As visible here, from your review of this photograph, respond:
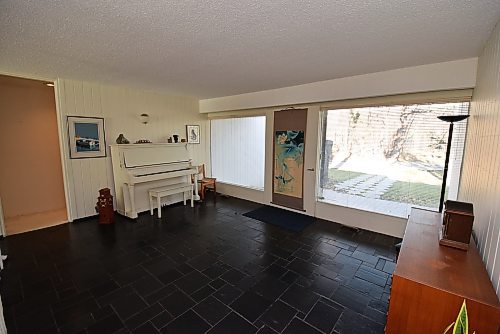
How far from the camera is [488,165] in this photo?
1.63m

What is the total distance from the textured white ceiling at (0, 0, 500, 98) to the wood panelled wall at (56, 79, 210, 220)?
0.69m

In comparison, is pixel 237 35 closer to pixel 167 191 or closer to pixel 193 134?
pixel 167 191

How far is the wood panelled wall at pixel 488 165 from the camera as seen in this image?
133 cm

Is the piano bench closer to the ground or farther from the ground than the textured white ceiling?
closer to the ground

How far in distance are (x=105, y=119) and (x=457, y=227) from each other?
5043mm

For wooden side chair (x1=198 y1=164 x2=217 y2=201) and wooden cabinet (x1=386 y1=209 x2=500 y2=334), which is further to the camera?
wooden side chair (x1=198 y1=164 x2=217 y2=201)

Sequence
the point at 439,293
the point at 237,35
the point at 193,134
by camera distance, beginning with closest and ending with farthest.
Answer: the point at 439,293 → the point at 237,35 → the point at 193,134

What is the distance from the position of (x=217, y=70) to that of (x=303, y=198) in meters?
2.74

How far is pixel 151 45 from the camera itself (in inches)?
86.0

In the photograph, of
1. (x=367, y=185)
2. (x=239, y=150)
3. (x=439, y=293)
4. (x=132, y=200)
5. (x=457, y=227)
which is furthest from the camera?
(x=239, y=150)

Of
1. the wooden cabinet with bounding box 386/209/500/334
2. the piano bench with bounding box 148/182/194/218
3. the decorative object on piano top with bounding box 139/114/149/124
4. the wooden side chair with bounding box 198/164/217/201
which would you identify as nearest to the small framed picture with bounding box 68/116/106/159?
the decorative object on piano top with bounding box 139/114/149/124

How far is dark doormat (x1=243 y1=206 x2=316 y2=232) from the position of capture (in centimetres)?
383

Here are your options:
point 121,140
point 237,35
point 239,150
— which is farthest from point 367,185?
point 121,140

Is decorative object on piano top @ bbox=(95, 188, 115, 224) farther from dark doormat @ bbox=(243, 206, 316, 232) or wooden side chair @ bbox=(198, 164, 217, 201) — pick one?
dark doormat @ bbox=(243, 206, 316, 232)
